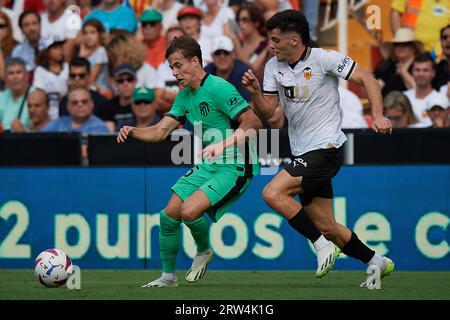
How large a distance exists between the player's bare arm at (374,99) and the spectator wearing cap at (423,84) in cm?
453

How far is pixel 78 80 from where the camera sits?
15.1 m

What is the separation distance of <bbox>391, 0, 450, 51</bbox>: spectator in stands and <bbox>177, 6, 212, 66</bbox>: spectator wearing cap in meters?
2.57

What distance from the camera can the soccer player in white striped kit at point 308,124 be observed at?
9305 millimetres

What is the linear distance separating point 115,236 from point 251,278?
7.32 feet

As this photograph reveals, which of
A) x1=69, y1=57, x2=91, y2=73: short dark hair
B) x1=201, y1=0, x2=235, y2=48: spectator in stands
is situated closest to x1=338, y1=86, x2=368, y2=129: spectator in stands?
x1=201, y1=0, x2=235, y2=48: spectator in stands

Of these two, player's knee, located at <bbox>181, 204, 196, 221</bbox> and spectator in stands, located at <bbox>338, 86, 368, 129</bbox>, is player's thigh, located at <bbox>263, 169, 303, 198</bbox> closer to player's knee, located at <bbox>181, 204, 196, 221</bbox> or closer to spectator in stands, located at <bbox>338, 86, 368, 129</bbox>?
player's knee, located at <bbox>181, 204, 196, 221</bbox>

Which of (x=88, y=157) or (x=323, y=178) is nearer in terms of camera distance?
(x=323, y=178)

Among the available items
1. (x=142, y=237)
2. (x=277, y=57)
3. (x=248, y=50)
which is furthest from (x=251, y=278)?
(x=248, y=50)

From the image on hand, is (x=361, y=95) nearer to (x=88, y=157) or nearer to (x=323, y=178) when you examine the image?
(x=88, y=157)

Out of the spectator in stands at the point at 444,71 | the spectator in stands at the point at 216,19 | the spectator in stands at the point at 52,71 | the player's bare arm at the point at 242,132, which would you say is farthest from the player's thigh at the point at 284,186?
the spectator in stands at the point at 52,71

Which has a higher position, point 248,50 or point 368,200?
point 248,50

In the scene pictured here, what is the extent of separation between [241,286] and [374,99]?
2260mm

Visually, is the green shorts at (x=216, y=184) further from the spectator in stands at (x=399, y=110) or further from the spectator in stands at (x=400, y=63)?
the spectator in stands at (x=400, y=63)
